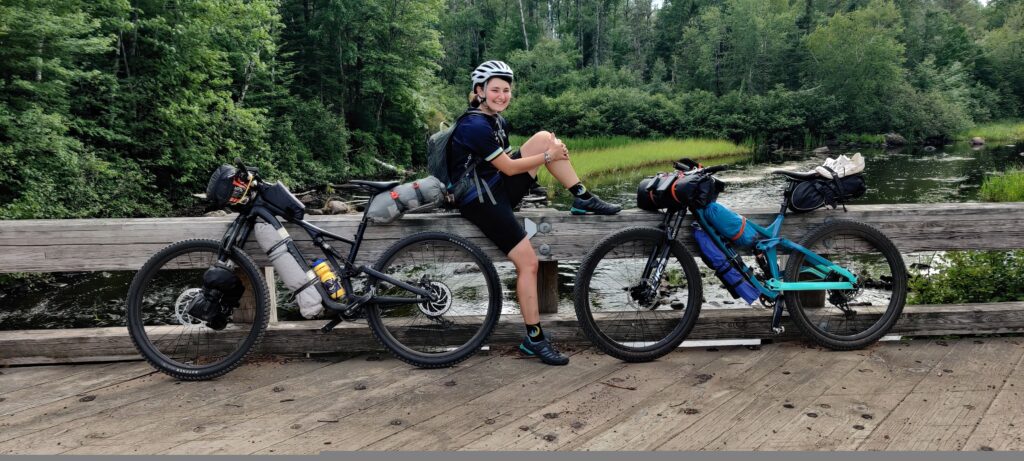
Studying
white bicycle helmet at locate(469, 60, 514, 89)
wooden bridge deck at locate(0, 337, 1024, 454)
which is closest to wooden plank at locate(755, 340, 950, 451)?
wooden bridge deck at locate(0, 337, 1024, 454)

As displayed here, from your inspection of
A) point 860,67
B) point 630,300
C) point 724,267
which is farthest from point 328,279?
point 860,67

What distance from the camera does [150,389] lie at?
344 cm

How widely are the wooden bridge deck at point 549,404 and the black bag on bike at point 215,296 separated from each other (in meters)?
0.31

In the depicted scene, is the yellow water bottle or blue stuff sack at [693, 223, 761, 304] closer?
the yellow water bottle

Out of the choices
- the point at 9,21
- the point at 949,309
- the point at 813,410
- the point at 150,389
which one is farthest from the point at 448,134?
the point at 9,21

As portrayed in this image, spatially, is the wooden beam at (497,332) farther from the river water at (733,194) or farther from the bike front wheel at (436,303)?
the river water at (733,194)

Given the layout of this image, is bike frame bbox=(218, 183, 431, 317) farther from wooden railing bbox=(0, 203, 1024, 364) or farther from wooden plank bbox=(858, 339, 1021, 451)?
wooden plank bbox=(858, 339, 1021, 451)

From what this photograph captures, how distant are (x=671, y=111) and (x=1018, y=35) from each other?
3187 cm

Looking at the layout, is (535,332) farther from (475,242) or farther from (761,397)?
(761,397)

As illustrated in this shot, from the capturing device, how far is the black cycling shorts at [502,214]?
12.0 feet

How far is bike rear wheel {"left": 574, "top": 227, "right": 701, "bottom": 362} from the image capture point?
12.2 ft

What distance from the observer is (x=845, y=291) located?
3928 mm

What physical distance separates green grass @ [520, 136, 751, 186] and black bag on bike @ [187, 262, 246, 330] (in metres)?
15.2

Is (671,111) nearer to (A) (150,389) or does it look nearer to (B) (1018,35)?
(B) (1018,35)
